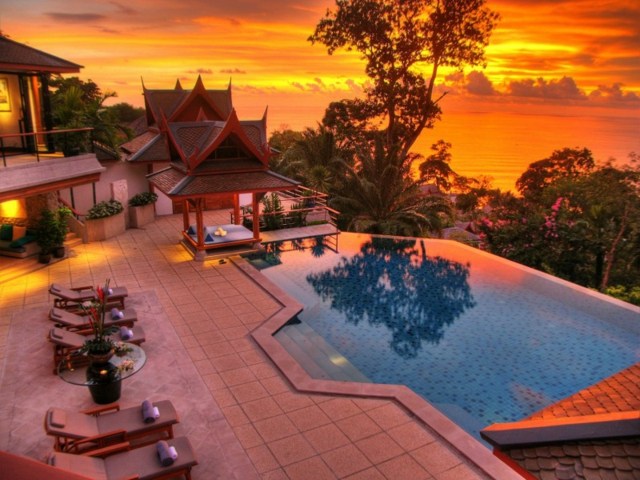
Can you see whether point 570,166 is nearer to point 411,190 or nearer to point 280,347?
point 411,190

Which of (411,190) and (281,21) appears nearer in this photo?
(411,190)

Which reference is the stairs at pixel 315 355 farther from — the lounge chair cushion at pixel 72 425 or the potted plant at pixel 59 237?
the potted plant at pixel 59 237

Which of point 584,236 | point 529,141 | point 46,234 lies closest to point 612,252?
point 584,236

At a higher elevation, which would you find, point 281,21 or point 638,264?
point 281,21

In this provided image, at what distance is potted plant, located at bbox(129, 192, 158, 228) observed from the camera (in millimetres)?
22234

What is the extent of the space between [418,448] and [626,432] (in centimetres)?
333

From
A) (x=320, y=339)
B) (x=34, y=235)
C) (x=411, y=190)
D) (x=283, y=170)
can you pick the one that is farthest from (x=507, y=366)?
(x=283, y=170)

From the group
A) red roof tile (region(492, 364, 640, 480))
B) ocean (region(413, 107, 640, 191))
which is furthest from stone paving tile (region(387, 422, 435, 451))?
ocean (region(413, 107, 640, 191))

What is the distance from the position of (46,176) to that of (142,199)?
7197 mm

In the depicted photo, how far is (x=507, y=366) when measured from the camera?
1241 centimetres

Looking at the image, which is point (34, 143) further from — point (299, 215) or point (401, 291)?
point (401, 291)

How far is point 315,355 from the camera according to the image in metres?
12.5

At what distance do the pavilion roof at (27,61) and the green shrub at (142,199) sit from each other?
6824 millimetres

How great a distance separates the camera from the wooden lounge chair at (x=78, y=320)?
11.3 metres
